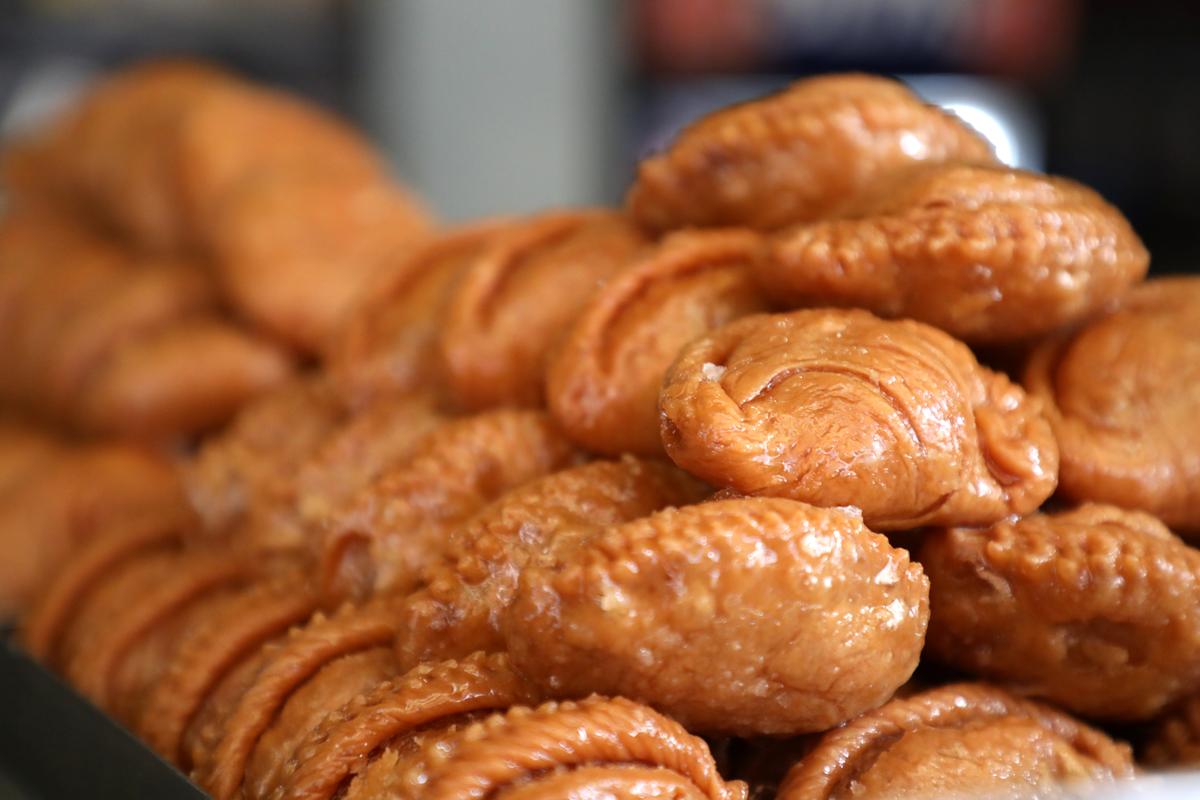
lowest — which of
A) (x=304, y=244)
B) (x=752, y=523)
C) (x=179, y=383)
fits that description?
(x=179, y=383)

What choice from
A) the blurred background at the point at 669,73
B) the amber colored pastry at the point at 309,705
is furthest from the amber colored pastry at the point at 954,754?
the blurred background at the point at 669,73

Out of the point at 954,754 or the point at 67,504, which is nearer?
the point at 954,754

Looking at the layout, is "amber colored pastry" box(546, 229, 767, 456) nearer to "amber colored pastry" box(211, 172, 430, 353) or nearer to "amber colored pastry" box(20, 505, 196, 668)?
"amber colored pastry" box(20, 505, 196, 668)

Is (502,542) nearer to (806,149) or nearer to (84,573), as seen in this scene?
(806,149)

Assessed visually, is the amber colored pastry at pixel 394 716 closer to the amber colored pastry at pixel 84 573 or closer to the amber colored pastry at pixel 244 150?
the amber colored pastry at pixel 84 573

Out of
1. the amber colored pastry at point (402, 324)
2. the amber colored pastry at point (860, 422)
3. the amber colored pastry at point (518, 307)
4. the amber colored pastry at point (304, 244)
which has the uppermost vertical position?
the amber colored pastry at point (860, 422)

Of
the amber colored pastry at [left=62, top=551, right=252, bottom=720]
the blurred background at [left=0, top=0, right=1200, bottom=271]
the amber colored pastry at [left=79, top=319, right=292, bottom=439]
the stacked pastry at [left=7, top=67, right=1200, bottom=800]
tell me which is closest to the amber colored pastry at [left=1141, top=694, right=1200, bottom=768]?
the stacked pastry at [left=7, top=67, right=1200, bottom=800]

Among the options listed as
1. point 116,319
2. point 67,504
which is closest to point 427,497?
point 67,504
